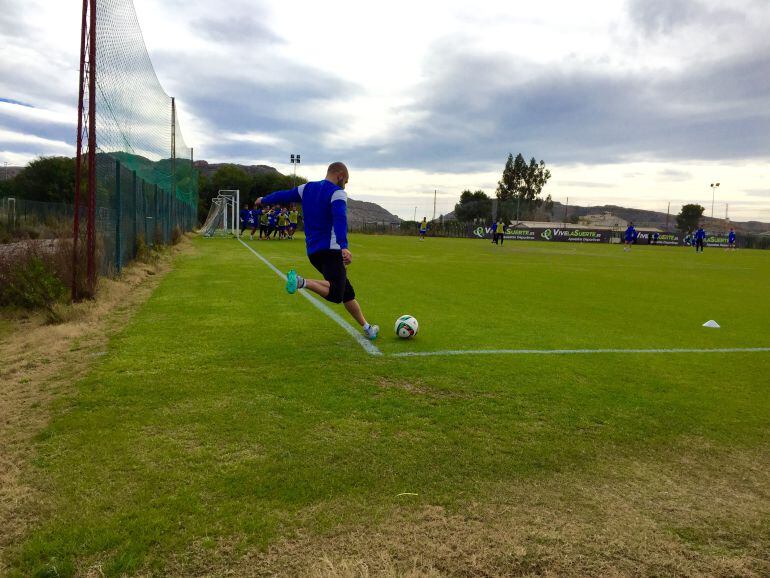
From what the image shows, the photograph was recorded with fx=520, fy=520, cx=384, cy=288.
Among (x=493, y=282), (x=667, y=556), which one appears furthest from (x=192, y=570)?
(x=493, y=282)

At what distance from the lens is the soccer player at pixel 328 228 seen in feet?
18.2

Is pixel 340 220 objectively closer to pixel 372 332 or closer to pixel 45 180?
pixel 372 332

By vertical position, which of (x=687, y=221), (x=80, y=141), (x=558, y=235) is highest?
(x=687, y=221)

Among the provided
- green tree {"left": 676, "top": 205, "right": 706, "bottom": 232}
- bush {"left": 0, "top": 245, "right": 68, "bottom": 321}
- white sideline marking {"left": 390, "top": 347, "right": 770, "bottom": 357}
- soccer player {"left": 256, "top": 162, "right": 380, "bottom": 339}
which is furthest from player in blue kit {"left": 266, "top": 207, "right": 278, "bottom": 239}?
green tree {"left": 676, "top": 205, "right": 706, "bottom": 232}

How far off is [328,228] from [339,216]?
232 millimetres

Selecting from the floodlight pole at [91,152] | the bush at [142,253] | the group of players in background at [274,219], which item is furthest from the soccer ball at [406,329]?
the group of players in background at [274,219]

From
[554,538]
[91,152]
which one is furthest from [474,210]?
[554,538]

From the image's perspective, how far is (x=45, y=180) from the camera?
59.2 meters

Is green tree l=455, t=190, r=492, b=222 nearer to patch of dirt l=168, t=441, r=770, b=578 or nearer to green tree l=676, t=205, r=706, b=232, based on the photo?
green tree l=676, t=205, r=706, b=232

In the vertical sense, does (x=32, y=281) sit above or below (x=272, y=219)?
below

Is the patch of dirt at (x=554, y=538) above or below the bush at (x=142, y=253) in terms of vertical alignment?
below

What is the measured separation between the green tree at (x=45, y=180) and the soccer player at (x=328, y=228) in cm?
6232

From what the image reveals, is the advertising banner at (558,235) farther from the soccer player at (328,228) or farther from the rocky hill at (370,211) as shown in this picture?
the rocky hill at (370,211)

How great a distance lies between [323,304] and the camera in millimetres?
8312
